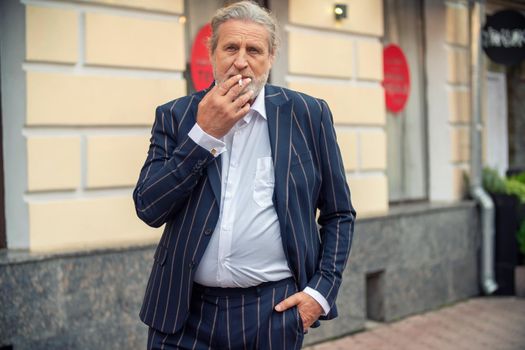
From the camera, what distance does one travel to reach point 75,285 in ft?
14.7

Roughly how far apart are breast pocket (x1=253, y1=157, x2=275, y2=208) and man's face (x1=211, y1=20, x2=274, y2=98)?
252 mm

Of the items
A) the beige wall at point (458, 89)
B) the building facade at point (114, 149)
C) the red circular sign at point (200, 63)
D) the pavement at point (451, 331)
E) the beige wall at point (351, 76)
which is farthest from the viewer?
the beige wall at point (458, 89)

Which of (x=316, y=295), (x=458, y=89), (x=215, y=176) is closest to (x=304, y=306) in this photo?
(x=316, y=295)

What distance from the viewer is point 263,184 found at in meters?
2.43

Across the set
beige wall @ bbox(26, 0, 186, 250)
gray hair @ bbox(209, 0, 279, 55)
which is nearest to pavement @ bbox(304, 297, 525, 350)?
beige wall @ bbox(26, 0, 186, 250)

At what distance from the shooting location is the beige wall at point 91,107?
14.9 feet

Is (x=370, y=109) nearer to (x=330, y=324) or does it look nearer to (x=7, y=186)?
(x=330, y=324)

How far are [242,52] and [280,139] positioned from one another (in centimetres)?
33

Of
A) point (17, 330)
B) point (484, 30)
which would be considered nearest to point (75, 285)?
point (17, 330)

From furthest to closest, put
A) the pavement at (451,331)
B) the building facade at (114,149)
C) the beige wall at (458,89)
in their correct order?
1. the beige wall at (458,89)
2. the pavement at (451,331)
3. the building facade at (114,149)

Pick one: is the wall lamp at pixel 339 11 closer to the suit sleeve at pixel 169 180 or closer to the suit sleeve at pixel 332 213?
the suit sleeve at pixel 332 213

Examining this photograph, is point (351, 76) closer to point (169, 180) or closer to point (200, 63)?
point (200, 63)

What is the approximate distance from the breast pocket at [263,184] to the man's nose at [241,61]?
34 cm

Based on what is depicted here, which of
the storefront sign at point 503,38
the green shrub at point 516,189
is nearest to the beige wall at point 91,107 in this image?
the storefront sign at point 503,38
